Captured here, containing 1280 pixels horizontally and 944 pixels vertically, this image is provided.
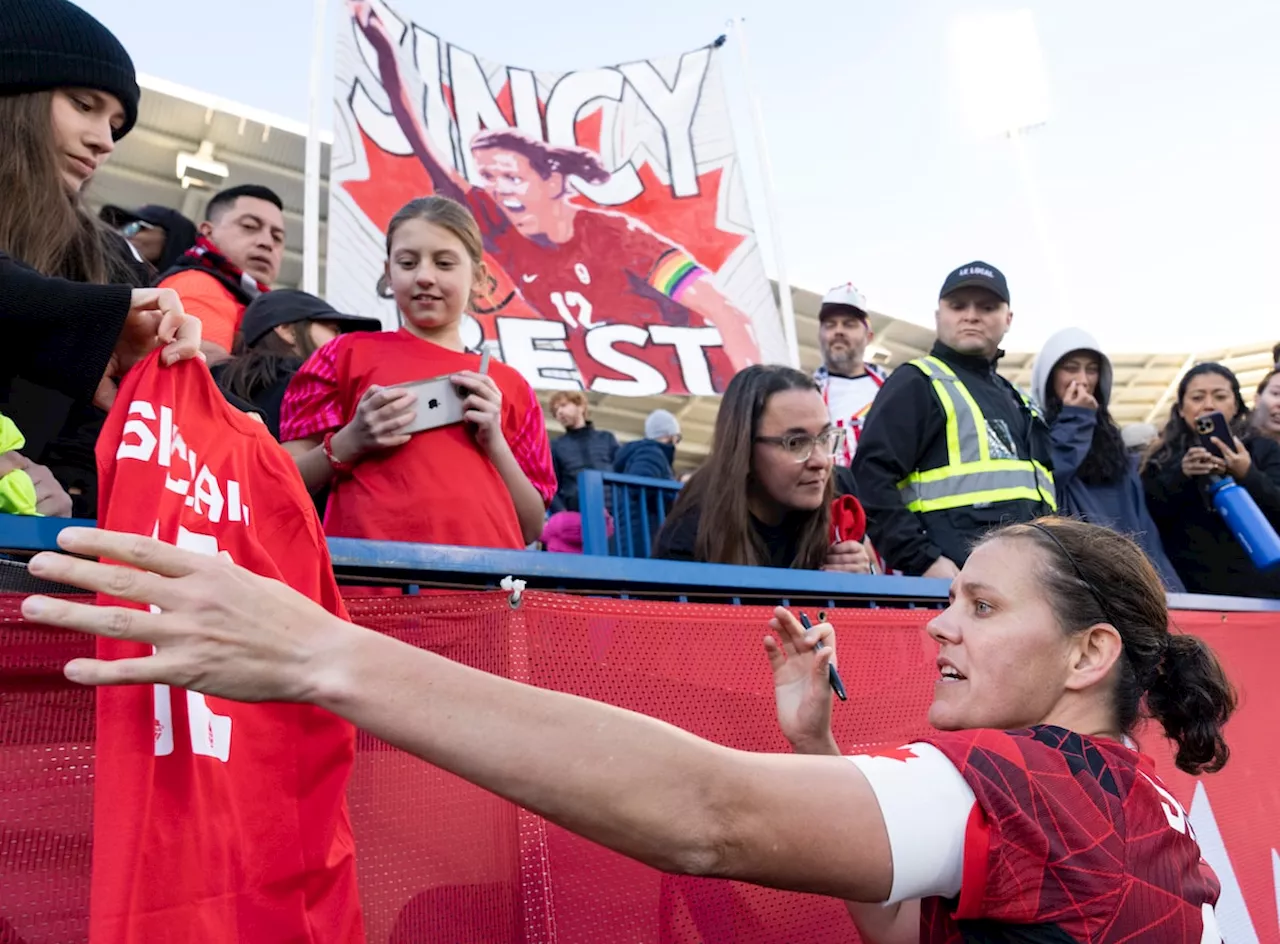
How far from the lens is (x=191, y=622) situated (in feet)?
3.61

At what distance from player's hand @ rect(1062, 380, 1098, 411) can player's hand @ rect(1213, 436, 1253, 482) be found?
0.53 metres

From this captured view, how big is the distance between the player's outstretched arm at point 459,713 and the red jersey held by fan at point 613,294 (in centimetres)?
516

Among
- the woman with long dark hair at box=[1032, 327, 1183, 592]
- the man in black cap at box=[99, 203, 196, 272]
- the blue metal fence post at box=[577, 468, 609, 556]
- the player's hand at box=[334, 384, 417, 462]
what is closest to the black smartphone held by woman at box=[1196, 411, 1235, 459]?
the woman with long dark hair at box=[1032, 327, 1183, 592]

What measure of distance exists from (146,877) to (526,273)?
18.5ft

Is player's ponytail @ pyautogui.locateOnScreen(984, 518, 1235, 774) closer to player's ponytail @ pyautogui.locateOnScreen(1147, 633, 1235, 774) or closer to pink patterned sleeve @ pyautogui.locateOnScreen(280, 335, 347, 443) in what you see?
player's ponytail @ pyautogui.locateOnScreen(1147, 633, 1235, 774)

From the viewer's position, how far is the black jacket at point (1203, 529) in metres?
5.01

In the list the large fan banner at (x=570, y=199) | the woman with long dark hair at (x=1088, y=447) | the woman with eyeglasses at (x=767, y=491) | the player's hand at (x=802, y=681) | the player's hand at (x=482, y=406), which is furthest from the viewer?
the large fan banner at (x=570, y=199)

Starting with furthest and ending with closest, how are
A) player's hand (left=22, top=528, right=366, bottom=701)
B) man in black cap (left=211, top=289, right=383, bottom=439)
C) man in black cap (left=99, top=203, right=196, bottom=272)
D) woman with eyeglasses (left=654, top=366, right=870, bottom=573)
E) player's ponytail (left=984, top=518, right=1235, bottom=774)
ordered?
1. man in black cap (left=99, top=203, right=196, bottom=272)
2. woman with eyeglasses (left=654, top=366, right=870, bottom=573)
3. man in black cap (left=211, top=289, right=383, bottom=439)
4. player's ponytail (left=984, top=518, right=1235, bottom=774)
5. player's hand (left=22, top=528, right=366, bottom=701)

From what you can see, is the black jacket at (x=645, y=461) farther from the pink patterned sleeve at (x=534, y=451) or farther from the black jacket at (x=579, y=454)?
the pink patterned sleeve at (x=534, y=451)

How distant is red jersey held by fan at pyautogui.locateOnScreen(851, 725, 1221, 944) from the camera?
1.52 metres

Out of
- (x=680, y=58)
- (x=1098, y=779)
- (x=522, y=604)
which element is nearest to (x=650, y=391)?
(x=680, y=58)

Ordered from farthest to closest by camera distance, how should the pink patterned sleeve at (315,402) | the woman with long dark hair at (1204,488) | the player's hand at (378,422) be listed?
1. the woman with long dark hair at (1204,488)
2. the pink patterned sleeve at (315,402)
3. the player's hand at (378,422)

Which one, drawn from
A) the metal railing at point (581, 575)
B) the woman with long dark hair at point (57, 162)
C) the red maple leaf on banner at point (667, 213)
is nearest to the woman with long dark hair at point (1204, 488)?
the metal railing at point (581, 575)

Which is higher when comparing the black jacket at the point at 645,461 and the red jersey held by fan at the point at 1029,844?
the black jacket at the point at 645,461
